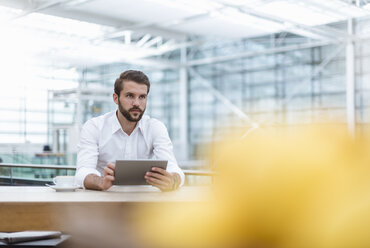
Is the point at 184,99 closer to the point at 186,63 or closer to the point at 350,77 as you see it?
the point at 186,63

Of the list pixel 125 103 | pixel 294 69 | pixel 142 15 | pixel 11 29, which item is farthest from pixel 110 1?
pixel 125 103

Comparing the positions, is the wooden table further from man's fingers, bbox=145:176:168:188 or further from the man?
the man

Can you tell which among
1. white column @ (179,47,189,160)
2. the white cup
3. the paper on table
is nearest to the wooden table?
the paper on table

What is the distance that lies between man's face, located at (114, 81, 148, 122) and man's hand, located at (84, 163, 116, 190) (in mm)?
571

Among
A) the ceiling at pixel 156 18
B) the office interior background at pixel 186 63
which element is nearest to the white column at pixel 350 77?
the office interior background at pixel 186 63

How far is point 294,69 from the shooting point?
61.2 feet

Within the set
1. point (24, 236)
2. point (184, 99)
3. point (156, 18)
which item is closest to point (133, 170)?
point (24, 236)

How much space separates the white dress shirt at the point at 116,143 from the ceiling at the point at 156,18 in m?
9.01

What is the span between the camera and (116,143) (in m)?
3.09

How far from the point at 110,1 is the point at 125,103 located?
9.86 m

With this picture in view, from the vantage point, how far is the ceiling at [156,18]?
12.4m

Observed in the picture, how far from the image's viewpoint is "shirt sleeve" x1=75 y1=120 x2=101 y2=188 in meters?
2.78

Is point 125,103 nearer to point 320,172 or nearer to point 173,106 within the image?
point 320,172

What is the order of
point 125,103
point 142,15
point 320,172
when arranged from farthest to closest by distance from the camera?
1. point 142,15
2. point 125,103
3. point 320,172
